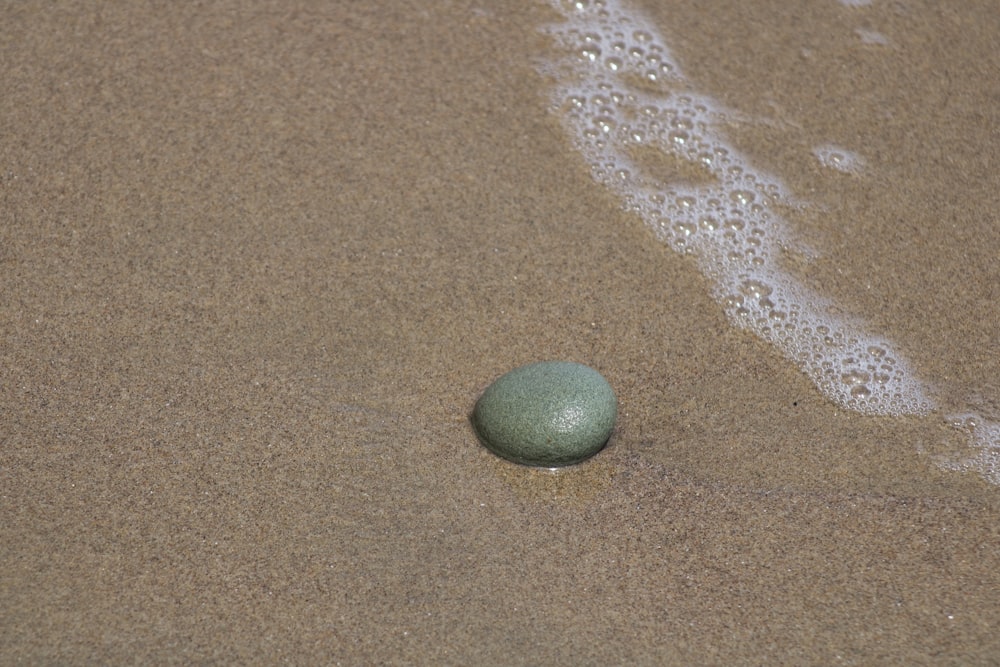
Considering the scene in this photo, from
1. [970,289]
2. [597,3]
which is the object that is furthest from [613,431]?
[597,3]

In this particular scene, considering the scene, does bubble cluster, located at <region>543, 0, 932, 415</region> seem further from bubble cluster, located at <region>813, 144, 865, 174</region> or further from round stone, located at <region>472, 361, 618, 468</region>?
round stone, located at <region>472, 361, 618, 468</region>

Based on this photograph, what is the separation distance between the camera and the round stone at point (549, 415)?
250 cm

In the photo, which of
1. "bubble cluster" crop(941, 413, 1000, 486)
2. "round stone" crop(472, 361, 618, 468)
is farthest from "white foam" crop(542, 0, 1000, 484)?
"round stone" crop(472, 361, 618, 468)

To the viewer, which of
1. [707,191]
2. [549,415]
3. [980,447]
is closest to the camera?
[549,415]

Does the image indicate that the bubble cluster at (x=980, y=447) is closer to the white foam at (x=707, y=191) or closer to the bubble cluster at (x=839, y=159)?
the white foam at (x=707, y=191)

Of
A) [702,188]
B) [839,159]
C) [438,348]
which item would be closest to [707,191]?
[702,188]

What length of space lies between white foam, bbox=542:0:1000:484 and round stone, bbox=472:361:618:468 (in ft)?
2.18

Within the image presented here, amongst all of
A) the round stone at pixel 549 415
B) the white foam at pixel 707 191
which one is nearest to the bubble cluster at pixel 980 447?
the white foam at pixel 707 191

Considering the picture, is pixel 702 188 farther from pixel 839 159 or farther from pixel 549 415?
pixel 549 415

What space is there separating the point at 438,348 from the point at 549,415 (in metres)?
0.46

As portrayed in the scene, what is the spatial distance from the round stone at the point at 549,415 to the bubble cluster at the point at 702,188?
2.16ft

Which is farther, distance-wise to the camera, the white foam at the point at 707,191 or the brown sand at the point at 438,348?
the white foam at the point at 707,191

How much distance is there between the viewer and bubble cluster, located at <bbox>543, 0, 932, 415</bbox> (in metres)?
2.94

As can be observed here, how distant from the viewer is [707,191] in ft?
10.8
